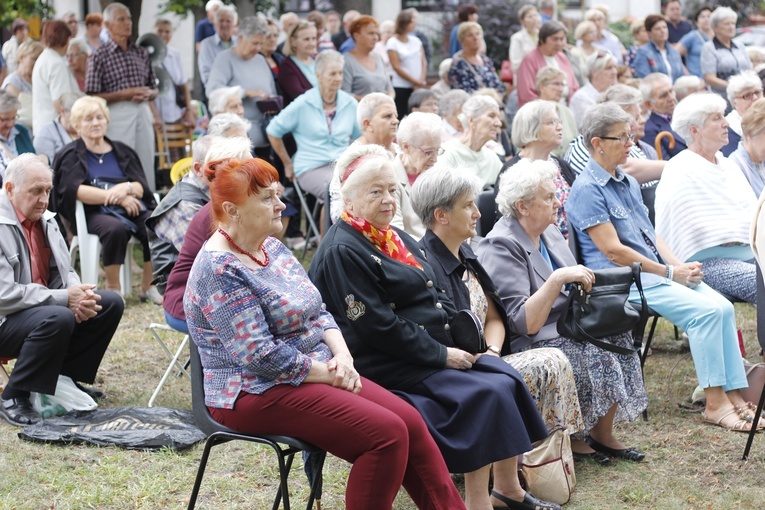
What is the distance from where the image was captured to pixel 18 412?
4.93 m

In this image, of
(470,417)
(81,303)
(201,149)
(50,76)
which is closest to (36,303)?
(81,303)

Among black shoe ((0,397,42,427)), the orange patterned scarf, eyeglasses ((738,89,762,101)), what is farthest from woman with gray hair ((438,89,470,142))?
the orange patterned scarf

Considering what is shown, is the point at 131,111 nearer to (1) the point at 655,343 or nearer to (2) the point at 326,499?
(1) the point at 655,343

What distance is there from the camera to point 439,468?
3.40 meters

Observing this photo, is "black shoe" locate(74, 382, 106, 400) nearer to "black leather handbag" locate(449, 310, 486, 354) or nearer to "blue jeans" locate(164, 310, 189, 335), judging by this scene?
"blue jeans" locate(164, 310, 189, 335)

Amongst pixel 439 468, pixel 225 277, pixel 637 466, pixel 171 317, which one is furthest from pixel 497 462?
pixel 171 317

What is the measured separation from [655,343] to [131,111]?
16.7 ft

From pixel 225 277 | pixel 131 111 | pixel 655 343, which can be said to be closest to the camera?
pixel 225 277

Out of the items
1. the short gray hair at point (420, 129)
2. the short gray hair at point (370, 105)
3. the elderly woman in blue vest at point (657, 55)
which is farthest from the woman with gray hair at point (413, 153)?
the elderly woman in blue vest at point (657, 55)

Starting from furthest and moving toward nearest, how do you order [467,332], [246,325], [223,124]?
[223,124] → [467,332] → [246,325]

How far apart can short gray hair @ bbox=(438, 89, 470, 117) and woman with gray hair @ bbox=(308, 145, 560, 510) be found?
438cm

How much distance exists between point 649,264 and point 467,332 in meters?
1.67

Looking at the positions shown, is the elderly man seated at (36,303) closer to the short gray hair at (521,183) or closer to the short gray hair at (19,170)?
the short gray hair at (19,170)

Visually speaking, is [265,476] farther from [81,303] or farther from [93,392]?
[93,392]
